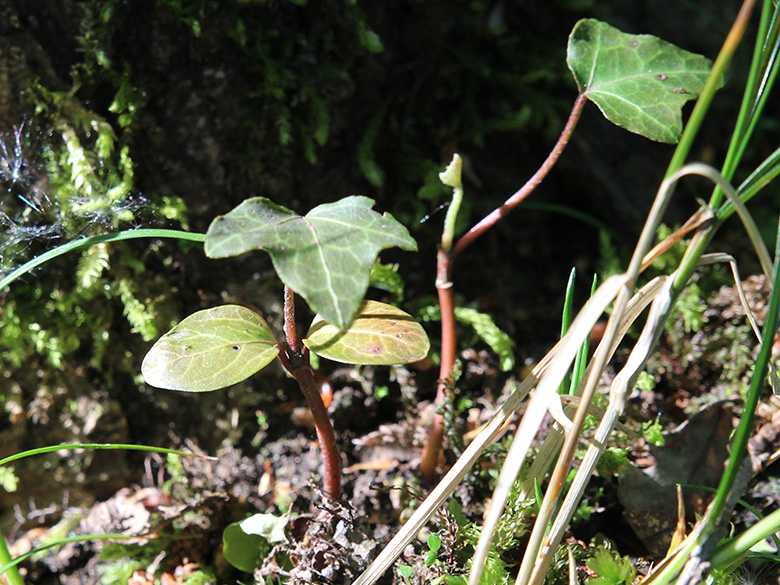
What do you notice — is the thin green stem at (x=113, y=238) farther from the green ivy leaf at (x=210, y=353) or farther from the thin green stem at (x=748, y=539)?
the thin green stem at (x=748, y=539)

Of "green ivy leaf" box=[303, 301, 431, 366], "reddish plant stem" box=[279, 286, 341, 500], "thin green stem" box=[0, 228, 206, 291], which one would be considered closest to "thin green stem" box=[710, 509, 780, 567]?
"green ivy leaf" box=[303, 301, 431, 366]

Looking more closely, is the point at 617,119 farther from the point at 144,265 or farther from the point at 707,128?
the point at 707,128

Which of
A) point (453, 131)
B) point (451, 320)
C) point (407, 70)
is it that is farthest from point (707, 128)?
point (451, 320)

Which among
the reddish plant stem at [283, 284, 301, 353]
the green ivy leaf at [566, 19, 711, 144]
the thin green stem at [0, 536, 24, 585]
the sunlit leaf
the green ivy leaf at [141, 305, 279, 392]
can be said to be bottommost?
the sunlit leaf

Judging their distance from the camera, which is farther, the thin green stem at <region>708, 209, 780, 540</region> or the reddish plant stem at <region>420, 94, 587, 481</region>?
the reddish plant stem at <region>420, 94, 587, 481</region>

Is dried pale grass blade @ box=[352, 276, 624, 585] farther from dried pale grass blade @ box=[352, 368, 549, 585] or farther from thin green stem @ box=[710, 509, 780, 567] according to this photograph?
thin green stem @ box=[710, 509, 780, 567]

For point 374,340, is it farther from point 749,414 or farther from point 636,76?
point 636,76
